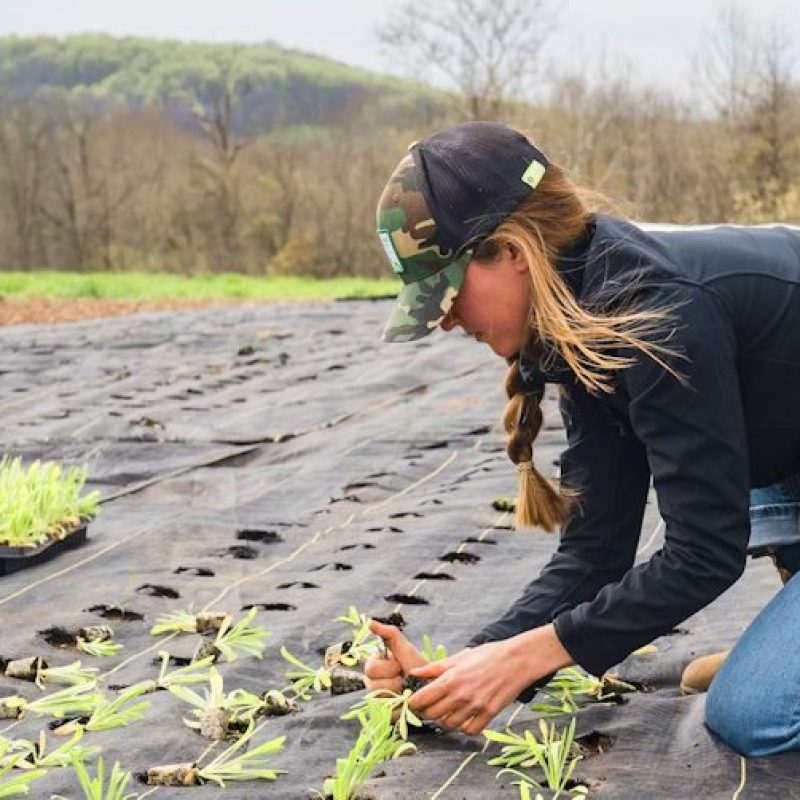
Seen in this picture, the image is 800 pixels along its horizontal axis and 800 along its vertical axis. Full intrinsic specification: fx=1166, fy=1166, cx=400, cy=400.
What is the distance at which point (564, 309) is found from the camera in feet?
5.65

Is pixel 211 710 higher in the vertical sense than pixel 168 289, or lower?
higher

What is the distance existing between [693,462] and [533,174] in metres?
0.49

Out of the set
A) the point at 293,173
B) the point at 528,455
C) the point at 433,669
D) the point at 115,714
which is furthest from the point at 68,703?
the point at 293,173

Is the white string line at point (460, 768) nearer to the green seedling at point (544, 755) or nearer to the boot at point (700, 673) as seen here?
the green seedling at point (544, 755)

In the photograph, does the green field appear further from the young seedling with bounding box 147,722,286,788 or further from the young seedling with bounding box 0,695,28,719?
the young seedling with bounding box 147,722,286,788

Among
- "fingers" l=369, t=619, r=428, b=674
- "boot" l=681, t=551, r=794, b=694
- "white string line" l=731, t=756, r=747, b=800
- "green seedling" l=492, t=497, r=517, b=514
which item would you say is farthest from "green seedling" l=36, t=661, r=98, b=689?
"green seedling" l=492, t=497, r=517, b=514

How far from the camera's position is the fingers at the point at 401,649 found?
1960mm

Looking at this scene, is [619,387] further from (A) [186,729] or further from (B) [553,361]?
(A) [186,729]

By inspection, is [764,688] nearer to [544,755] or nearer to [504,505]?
[544,755]

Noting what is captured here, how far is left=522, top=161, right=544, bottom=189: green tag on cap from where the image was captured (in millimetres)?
1729

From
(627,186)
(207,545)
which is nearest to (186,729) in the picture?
(207,545)

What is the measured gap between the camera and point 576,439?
6.97ft

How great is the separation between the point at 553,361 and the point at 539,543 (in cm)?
167

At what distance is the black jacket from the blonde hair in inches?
0.9
